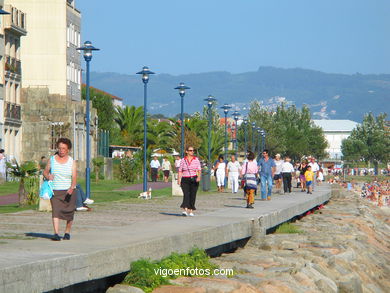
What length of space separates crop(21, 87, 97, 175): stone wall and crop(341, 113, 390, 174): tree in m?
120

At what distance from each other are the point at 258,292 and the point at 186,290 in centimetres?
152

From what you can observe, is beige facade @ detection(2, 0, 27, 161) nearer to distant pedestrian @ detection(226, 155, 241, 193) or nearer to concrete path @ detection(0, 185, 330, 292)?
distant pedestrian @ detection(226, 155, 241, 193)

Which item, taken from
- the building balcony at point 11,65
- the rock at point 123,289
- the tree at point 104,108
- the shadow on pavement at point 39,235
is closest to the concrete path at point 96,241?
the shadow on pavement at point 39,235

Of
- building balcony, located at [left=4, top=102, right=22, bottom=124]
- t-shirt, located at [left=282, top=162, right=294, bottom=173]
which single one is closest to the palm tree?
building balcony, located at [left=4, top=102, right=22, bottom=124]

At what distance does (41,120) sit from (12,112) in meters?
3.19

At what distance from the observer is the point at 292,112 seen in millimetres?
165000

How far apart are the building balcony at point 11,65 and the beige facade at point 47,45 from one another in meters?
7.26

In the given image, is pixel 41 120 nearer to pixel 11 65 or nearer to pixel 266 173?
pixel 11 65

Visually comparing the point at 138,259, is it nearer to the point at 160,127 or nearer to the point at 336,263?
the point at 336,263

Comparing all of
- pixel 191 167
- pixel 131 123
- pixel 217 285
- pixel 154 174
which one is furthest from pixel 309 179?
pixel 131 123

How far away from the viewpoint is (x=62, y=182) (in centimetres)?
1465

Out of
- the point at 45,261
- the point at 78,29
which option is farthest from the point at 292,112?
the point at 45,261

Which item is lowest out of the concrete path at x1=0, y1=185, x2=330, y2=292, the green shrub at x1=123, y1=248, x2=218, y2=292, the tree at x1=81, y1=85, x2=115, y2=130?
the green shrub at x1=123, y1=248, x2=218, y2=292

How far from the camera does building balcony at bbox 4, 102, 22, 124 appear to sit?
59763mm
